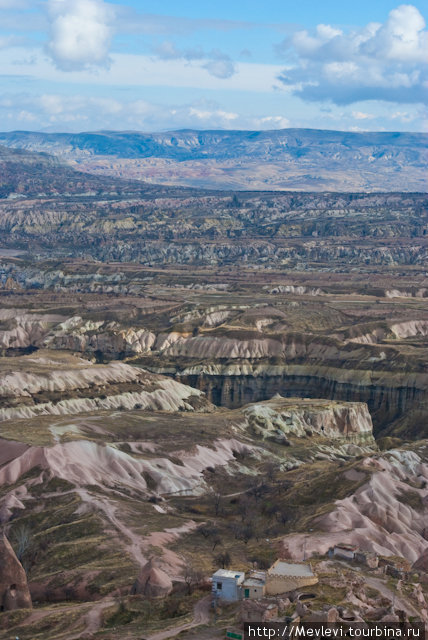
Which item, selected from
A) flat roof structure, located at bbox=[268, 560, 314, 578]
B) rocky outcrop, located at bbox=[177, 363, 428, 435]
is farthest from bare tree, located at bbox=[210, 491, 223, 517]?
rocky outcrop, located at bbox=[177, 363, 428, 435]

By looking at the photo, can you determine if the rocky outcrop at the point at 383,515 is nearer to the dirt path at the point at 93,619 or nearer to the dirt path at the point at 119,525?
the dirt path at the point at 119,525

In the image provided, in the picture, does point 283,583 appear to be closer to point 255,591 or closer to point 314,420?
point 255,591

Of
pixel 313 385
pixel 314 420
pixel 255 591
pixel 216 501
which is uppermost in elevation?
pixel 255 591

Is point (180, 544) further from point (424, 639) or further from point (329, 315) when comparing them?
point (329, 315)

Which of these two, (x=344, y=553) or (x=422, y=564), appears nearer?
(x=422, y=564)

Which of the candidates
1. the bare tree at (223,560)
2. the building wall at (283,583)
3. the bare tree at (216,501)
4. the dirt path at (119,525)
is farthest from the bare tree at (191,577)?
the bare tree at (216,501)

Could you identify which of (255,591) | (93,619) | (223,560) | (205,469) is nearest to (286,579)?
(255,591)
